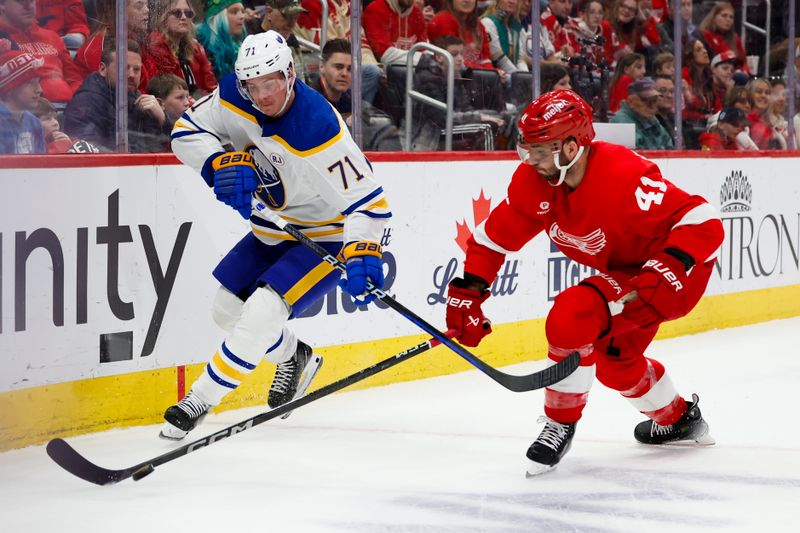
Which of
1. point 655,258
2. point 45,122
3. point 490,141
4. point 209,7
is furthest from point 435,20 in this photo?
point 655,258

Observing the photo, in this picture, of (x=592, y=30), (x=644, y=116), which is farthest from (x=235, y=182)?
(x=644, y=116)

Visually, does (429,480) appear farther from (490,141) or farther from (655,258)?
(490,141)

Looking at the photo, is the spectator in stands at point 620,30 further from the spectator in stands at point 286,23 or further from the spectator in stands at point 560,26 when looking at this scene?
the spectator in stands at point 286,23

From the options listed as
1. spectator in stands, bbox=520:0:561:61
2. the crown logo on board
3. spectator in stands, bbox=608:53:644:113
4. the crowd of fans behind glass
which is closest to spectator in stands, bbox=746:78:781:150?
the crowd of fans behind glass

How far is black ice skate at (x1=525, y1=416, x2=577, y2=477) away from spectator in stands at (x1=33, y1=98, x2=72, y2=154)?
1.74 metres

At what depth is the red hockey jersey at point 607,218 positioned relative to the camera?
313 centimetres

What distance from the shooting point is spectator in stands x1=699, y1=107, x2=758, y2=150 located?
266 inches

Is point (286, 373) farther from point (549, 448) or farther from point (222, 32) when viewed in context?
point (222, 32)

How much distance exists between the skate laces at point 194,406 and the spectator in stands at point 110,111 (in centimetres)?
97

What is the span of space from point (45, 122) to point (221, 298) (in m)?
0.79

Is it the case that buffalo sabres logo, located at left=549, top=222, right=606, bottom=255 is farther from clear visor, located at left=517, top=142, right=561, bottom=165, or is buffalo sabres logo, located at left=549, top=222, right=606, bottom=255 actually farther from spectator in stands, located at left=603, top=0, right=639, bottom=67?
spectator in stands, located at left=603, top=0, right=639, bottom=67

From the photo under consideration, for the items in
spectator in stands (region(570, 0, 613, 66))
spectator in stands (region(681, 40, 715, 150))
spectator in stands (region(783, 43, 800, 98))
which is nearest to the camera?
spectator in stands (region(570, 0, 613, 66))

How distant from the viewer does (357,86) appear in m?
4.80

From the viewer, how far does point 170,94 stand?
412cm
